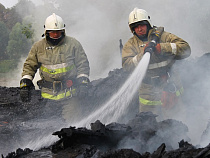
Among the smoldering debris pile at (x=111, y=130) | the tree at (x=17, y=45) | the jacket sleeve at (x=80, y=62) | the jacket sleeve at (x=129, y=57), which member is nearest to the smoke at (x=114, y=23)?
the smoldering debris pile at (x=111, y=130)

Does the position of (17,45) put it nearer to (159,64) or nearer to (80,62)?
(80,62)

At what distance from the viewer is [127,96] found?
207 inches

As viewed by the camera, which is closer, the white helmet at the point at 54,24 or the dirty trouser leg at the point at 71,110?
the white helmet at the point at 54,24

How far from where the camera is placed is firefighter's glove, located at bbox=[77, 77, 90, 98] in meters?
5.41

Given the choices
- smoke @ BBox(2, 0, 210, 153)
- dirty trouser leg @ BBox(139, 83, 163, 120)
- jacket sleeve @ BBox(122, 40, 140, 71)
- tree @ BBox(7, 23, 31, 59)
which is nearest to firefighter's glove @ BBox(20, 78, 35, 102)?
jacket sleeve @ BBox(122, 40, 140, 71)

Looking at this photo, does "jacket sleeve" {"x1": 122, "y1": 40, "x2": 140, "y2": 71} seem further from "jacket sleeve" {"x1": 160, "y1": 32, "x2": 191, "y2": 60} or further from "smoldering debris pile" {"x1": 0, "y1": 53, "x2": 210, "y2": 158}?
"smoldering debris pile" {"x1": 0, "y1": 53, "x2": 210, "y2": 158}

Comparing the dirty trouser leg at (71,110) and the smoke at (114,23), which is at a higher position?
the smoke at (114,23)

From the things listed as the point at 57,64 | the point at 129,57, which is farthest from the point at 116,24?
the point at 129,57

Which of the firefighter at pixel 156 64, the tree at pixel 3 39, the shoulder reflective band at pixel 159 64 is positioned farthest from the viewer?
the tree at pixel 3 39

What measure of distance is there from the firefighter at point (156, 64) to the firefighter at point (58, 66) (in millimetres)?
973

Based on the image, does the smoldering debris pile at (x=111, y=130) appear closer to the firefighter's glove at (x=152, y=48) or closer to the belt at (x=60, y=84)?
the belt at (x=60, y=84)

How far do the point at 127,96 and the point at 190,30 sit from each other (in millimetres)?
12582

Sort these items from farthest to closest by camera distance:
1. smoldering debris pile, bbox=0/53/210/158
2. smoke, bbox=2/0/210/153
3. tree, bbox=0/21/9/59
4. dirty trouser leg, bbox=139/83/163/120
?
tree, bbox=0/21/9/59 < smoke, bbox=2/0/210/153 < dirty trouser leg, bbox=139/83/163/120 < smoldering debris pile, bbox=0/53/210/158

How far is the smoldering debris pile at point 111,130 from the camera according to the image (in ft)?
10.3
